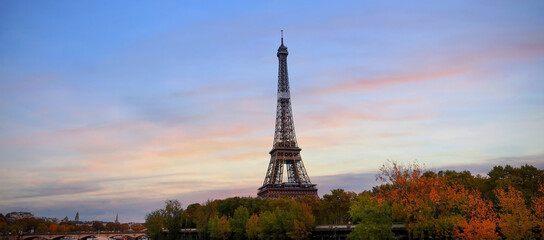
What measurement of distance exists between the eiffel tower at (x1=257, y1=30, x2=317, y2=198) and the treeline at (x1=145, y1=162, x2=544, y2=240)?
17.8 meters

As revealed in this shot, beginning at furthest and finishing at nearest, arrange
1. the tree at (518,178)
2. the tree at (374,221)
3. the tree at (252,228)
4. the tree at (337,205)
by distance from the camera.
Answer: the tree at (337,205) < the tree at (252,228) < the tree at (518,178) < the tree at (374,221)

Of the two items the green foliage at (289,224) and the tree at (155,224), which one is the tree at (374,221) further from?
the tree at (155,224)

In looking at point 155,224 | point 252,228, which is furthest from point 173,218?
point 252,228

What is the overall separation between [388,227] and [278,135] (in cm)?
7237

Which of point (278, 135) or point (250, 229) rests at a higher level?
point (278, 135)

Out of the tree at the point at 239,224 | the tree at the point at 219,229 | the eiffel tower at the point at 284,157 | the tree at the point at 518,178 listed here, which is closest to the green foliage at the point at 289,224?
the tree at the point at 239,224

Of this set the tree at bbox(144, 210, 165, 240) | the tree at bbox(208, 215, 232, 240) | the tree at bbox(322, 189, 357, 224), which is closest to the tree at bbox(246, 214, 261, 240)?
the tree at bbox(208, 215, 232, 240)

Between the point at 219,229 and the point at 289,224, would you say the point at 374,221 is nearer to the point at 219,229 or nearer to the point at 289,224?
the point at 289,224

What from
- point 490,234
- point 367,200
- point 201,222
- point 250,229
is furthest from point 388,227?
point 201,222

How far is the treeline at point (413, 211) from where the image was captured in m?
34.9

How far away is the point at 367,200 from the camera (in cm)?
4753

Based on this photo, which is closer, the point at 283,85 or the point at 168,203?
the point at 168,203

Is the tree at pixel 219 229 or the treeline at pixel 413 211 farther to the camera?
the tree at pixel 219 229

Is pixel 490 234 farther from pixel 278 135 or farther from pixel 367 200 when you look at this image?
pixel 278 135
